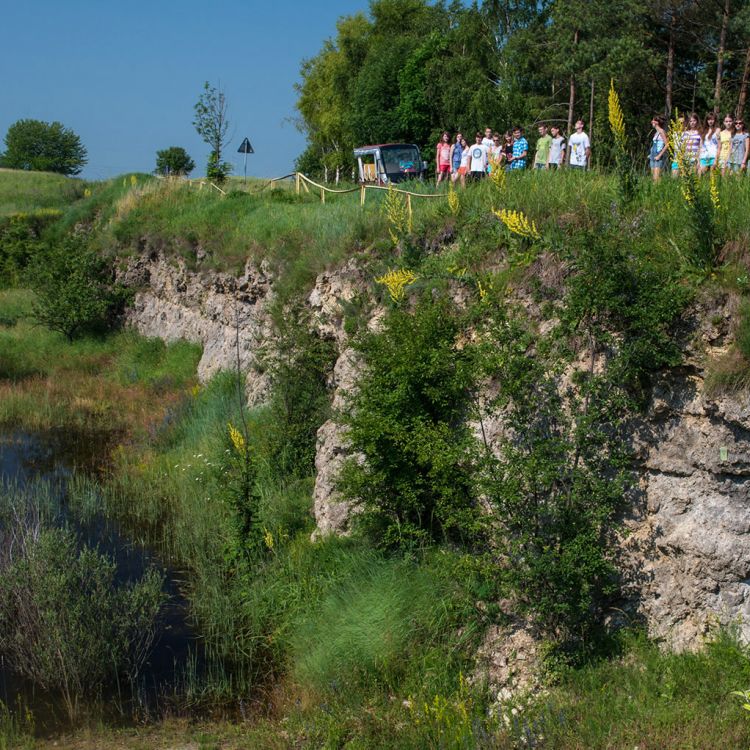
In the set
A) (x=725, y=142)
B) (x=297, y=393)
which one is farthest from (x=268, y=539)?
(x=725, y=142)

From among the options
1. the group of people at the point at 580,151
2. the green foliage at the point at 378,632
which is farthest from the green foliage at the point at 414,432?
the group of people at the point at 580,151

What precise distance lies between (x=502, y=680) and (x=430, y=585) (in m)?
1.23

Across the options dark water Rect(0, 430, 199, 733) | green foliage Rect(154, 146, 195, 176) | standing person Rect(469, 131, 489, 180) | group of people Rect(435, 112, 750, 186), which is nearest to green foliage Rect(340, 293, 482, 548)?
group of people Rect(435, 112, 750, 186)

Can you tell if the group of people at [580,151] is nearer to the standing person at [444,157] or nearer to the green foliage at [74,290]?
the standing person at [444,157]

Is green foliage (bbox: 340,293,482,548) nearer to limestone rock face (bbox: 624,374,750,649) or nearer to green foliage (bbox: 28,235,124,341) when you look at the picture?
limestone rock face (bbox: 624,374,750,649)

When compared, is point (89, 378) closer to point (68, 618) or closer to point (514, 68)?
point (68, 618)

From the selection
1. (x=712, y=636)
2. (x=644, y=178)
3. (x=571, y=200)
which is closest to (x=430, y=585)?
(x=712, y=636)

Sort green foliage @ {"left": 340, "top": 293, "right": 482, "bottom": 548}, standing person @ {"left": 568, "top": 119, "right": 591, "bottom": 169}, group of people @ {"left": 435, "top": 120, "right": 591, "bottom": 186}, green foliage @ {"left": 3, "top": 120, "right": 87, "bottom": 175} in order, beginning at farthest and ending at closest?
1. green foliage @ {"left": 3, "top": 120, "right": 87, "bottom": 175}
2. group of people @ {"left": 435, "top": 120, "right": 591, "bottom": 186}
3. standing person @ {"left": 568, "top": 119, "right": 591, "bottom": 169}
4. green foliage @ {"left": 340, "top": 293, "right": 482, "bottom": 548}

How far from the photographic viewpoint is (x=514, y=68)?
124 ft

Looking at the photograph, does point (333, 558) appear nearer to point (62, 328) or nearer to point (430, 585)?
point (430, 585)

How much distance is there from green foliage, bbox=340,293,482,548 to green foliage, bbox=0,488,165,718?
9.13ft

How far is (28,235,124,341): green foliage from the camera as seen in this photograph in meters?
24.7

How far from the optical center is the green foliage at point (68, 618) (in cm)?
867

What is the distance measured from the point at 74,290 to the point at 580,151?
15698 mm
